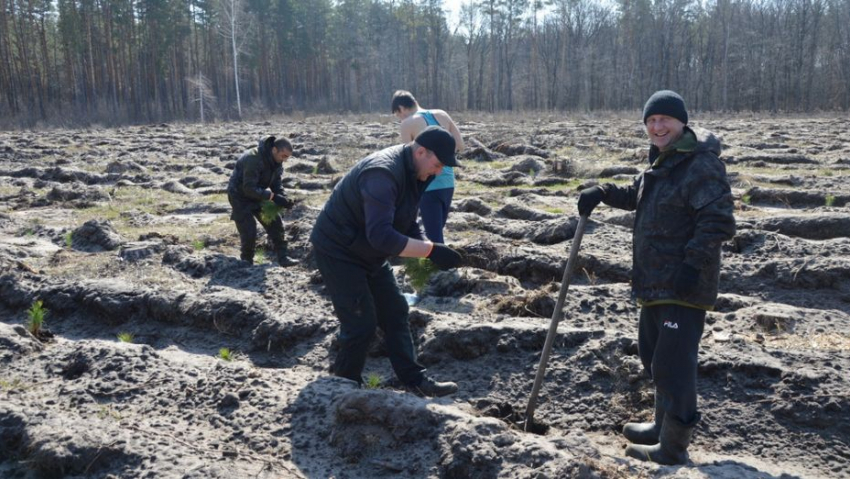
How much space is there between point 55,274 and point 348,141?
1493 centimetres

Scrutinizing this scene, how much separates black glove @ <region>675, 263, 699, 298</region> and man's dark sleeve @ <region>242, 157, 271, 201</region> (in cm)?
517

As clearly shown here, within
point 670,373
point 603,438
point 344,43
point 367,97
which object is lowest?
point 603,438

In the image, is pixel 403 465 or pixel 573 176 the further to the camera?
pixel 573 176

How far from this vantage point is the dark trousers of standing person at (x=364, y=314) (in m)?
4.34

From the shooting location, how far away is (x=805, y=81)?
5516cm

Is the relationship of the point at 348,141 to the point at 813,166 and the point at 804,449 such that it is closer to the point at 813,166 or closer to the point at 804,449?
the point at 813,166

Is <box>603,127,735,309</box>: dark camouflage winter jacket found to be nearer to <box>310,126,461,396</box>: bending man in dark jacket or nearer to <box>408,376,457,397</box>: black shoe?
<box>310,126,461,396</box>: bending man in dark jacket

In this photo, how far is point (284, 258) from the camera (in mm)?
8016

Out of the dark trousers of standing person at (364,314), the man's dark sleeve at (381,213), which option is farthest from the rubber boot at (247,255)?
the man's dark sleeve at (381,213)

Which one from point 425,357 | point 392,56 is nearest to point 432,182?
point 425,357

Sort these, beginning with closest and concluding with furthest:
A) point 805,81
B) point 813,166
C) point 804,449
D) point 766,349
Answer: point 804,449
point 766,349
point 813,166
point 805,81

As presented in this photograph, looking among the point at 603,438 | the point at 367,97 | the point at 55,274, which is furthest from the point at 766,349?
the point at 367,97

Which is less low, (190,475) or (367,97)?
(367,97)

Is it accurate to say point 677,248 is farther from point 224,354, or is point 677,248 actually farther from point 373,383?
point 224,354
